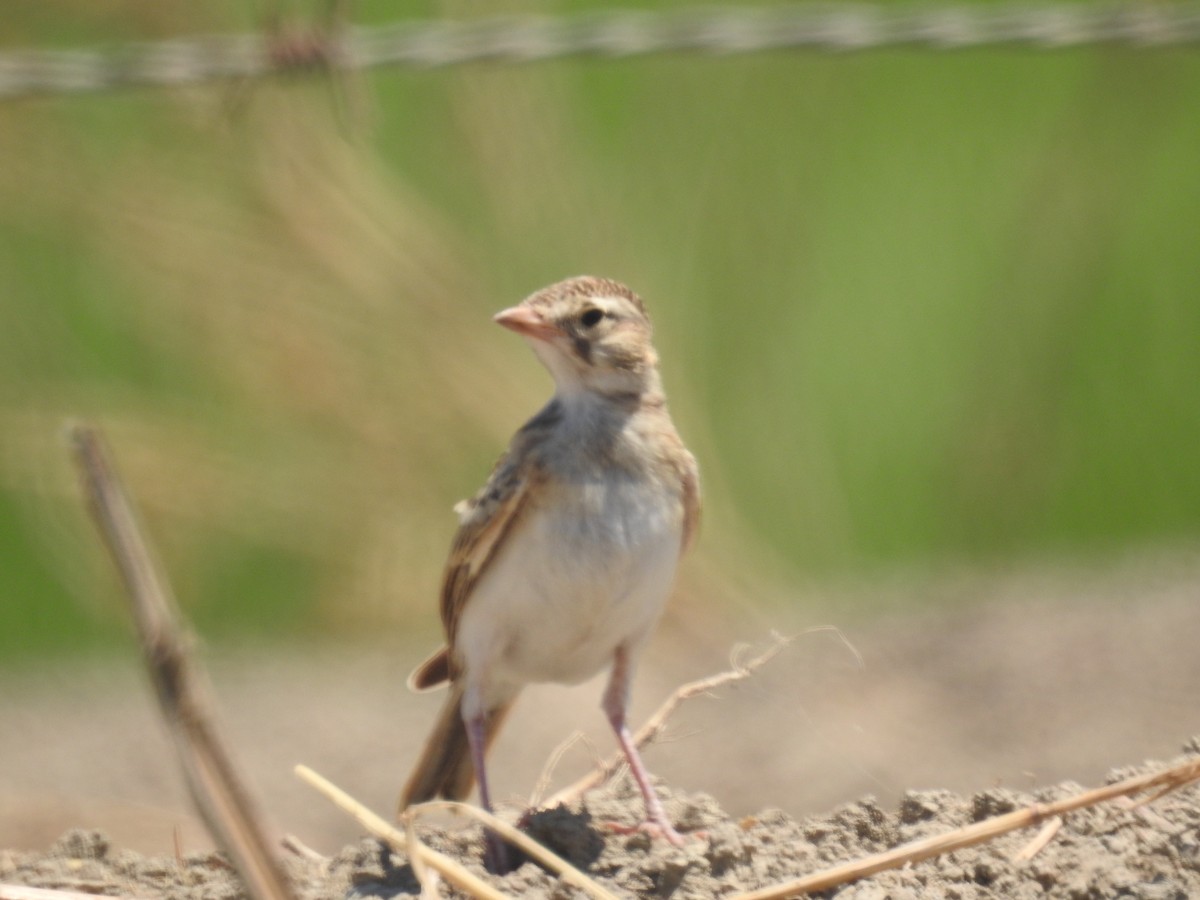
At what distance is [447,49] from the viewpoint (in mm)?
5949

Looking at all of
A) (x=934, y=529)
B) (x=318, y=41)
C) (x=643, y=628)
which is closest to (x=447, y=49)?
(x=318, y=41)

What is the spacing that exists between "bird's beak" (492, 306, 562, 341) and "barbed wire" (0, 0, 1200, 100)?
174cm

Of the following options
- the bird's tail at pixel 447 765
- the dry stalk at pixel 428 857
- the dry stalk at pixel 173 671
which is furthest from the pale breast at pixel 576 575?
the dry stalk at pixel 173 671

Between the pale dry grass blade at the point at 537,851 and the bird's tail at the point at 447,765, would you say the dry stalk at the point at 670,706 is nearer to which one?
the bird's tail at the point at 447,765

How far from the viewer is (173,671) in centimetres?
168

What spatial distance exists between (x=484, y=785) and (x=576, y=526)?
0.65m

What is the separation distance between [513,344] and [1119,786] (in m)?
4.41

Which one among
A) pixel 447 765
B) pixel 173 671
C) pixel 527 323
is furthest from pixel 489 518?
pixel 173 671

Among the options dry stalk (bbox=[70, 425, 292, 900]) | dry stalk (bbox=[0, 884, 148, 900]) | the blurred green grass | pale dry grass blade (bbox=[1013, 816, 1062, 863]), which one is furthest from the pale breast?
dry stalk (bbox=[70, 425, 292, 900])

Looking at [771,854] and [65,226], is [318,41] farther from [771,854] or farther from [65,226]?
[771,854]

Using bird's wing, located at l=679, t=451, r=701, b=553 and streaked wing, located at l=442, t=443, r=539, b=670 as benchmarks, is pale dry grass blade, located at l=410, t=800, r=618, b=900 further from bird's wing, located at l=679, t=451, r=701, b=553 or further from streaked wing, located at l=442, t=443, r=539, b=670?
bird's wing, located at l=679, t=451, r=701, b=553

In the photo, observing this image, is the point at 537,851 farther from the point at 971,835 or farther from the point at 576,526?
the point at 576,526

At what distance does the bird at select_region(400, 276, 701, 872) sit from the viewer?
432cm

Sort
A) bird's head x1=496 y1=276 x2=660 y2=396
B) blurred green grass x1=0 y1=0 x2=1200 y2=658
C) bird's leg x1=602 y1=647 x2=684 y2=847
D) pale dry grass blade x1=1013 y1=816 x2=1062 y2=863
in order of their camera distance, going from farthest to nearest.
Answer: blurred green grass x1=0 y1=0 x2=1200 y2=658 < bird's head x1=496 y1=276 x2=660 y2=396 < bird's leg x1=602 y1=647 x2=684 y2=847 < pale dry grass blade x1=1013 y1=816 x2=1062 y2=863
